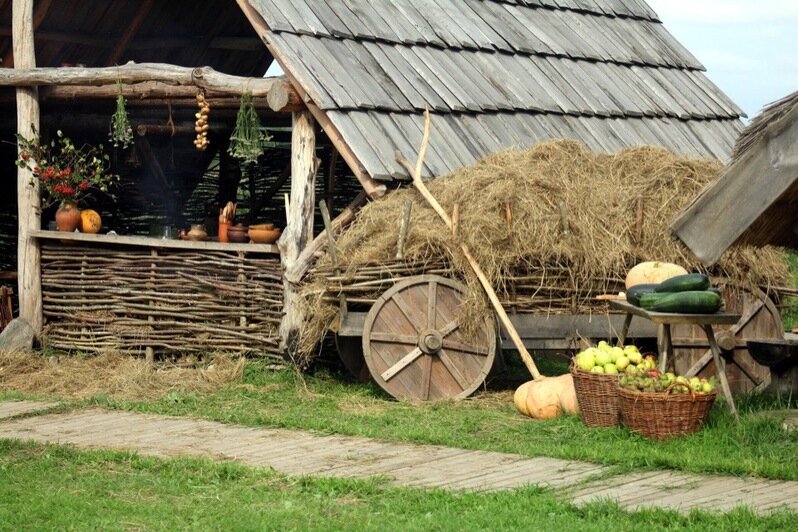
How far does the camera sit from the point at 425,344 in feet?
32.7

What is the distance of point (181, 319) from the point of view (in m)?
11.9

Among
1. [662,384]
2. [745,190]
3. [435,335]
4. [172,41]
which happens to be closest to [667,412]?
[662,384]

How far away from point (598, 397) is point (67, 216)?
6201 millimetres

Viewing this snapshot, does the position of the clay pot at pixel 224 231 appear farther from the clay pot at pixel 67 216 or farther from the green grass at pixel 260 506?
the green grass at pixel 260 506

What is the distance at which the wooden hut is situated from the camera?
11.2 meters

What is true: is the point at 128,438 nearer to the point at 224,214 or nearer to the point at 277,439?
the point at 277,439

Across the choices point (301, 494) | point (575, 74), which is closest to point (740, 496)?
point (301, 494)

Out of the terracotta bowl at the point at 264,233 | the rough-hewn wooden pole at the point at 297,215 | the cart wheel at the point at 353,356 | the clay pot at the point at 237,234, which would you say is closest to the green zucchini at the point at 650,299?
the cart wheel at the point at 353,356

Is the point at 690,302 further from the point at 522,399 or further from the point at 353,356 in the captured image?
the point at 353,356

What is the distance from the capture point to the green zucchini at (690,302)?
823 centimetres

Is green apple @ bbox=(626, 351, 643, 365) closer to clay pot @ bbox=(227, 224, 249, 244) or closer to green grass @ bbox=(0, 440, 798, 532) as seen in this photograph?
green grass @ bbox=(0, 440, 798, 532)

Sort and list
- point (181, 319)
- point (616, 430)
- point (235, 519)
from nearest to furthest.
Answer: point (235, 519)
point (616, 430)
point (181, 319)

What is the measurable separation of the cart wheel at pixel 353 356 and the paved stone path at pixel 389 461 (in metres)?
1.97

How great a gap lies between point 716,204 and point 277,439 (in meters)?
3.44
